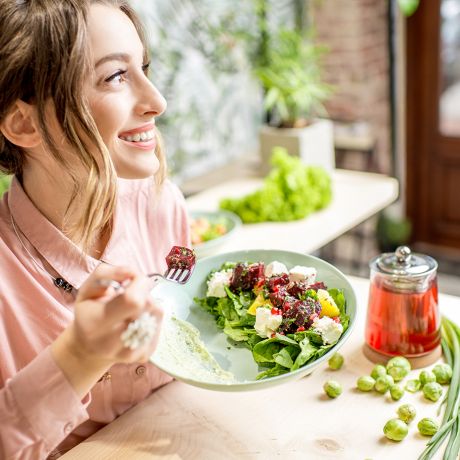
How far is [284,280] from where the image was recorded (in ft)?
4.03

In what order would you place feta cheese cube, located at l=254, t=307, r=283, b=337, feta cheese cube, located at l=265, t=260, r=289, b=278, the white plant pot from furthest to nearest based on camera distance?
the white plant pot, feta cheese cube, located at l=265, t=260, r=289, b=278, feta cheese cube, located at l=254, t=307, r=283, b=337

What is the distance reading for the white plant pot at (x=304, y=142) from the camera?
2.79 metres

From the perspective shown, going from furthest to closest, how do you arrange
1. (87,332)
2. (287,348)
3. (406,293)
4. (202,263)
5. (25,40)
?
1. (202,263)
2. (406,293)
3. (287,348)
4. (25,40)
5. (87,332)

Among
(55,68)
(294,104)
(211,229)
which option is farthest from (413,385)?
(294,104)

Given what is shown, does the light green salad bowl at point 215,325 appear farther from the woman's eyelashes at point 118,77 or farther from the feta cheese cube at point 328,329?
the woman's eyelashes at point 118,77

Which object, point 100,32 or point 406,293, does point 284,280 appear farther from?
point 100,32

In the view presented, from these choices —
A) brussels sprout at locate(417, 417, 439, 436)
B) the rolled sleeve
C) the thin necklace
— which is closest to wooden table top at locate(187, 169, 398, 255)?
the thin necklace

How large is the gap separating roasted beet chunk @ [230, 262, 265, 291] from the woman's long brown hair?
351mm

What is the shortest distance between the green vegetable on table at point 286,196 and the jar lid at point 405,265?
115cm

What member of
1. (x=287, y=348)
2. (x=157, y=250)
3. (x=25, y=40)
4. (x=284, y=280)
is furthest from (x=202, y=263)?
(x=25, y=40)

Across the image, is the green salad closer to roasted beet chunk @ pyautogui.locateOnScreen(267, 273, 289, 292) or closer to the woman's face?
roasted beet chunk @ pyautogui.locateOnScreen(267, 273, 289, 292)

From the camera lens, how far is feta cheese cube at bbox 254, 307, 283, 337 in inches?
45.1

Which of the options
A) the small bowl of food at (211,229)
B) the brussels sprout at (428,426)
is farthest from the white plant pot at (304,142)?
the brussels sprout at (428,426)

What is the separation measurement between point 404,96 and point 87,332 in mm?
3500
